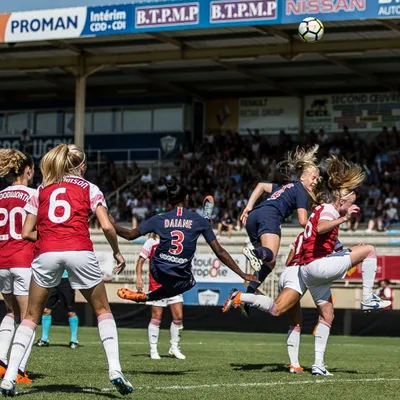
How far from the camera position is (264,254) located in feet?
35.5

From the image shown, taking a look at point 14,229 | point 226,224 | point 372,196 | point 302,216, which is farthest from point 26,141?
point 14,229

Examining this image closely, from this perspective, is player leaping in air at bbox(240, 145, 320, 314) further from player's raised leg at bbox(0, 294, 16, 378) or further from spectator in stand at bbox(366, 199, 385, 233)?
spectator in stand at bbox(366, 199, 385, 233)

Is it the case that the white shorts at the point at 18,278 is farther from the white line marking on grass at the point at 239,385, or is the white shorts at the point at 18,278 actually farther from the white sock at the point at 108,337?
the white sock at the point at 108,337

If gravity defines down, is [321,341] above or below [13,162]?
below

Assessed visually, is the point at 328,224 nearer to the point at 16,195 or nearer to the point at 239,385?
the point at 239,385

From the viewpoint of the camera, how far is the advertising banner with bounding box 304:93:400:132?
39406 mm

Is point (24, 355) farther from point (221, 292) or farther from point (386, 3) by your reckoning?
point (386, 3)

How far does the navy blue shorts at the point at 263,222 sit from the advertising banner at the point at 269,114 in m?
29.8

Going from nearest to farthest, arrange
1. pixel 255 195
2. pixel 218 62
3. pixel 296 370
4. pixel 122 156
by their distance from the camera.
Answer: pixel 296 370, pixel 255 195, pixel 218 62, pixel 122 156

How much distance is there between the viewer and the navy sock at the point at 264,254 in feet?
35.4

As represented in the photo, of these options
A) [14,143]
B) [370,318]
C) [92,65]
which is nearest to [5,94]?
[14,143]

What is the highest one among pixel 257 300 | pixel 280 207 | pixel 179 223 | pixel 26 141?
pixel 26 141

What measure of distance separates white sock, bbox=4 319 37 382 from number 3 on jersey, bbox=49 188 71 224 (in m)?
0.88

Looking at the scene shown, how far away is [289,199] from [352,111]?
2969 centimetres
